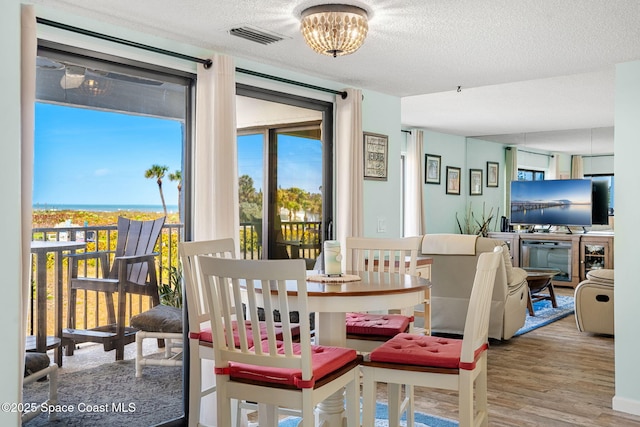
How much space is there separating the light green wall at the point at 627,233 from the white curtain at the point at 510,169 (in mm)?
5930

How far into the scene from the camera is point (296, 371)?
223 cm

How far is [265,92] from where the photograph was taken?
13.0ft

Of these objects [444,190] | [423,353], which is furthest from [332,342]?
→ [444,190]

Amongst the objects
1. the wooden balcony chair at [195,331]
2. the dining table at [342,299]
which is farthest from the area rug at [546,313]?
the wooden balcony chair at [195,331]

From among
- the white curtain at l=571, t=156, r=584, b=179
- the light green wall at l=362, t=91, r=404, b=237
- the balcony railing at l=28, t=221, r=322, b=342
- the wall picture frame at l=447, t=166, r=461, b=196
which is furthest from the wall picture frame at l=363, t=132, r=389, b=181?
the white curtain at l=571, t=156, r=584, b=179

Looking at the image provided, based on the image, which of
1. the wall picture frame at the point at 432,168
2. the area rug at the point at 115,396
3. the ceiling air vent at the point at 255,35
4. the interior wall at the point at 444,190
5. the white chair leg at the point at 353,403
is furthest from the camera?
the interior wall at the point at 444,190

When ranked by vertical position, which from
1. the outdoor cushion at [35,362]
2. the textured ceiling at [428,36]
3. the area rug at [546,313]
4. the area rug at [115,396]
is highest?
the textured ceiling at [428,36]

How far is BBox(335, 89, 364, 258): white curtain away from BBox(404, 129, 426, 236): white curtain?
14.0ft

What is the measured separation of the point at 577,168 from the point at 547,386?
5.93m

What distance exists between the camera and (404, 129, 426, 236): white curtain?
28.3 ft

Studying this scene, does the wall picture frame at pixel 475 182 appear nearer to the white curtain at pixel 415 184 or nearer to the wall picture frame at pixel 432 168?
the wall picture frame at pixel 432 168

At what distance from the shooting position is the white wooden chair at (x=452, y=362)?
2375mm

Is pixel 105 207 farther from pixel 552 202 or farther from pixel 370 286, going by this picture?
pixel 552 202

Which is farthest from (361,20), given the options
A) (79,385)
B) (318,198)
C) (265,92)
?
(79,385)
